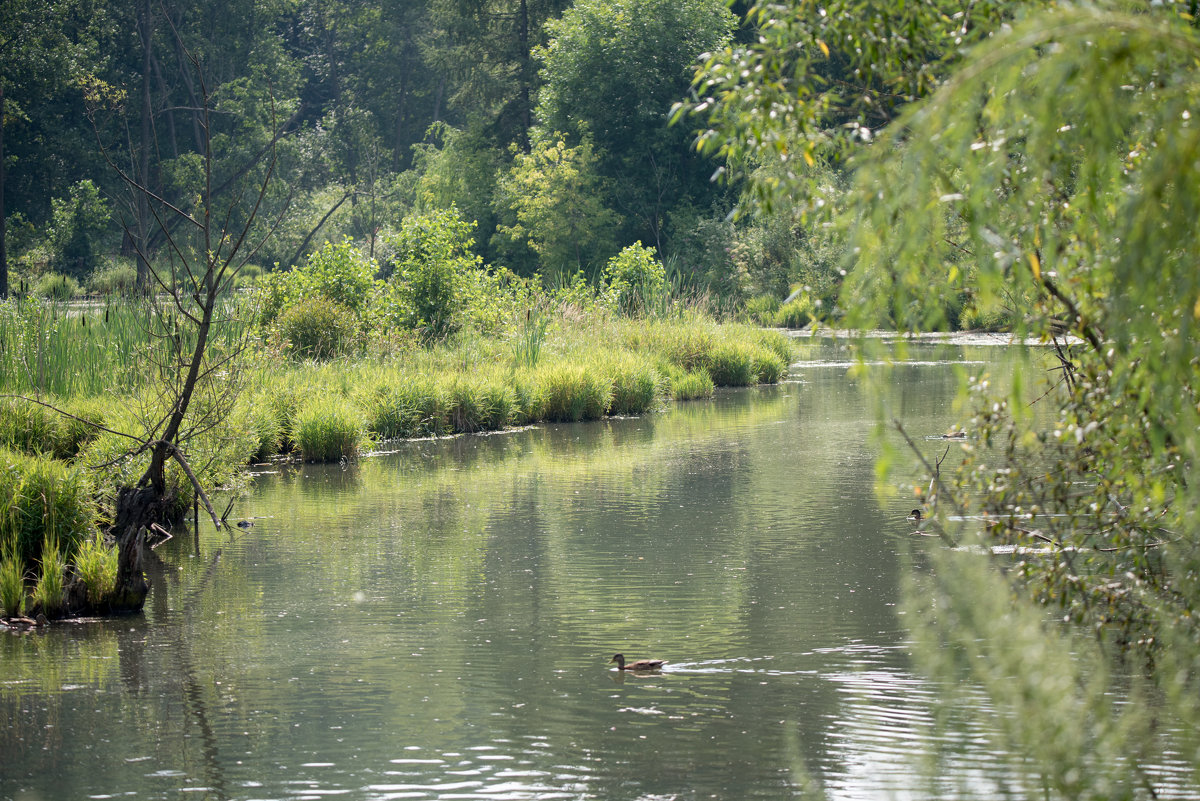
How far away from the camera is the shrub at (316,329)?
Answer: 840 inches

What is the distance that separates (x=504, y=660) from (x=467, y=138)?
144ft

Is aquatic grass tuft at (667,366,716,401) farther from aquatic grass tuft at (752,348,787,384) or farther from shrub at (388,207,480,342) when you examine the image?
shrub at (388,207,480,342)

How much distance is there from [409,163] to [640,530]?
56.5 m

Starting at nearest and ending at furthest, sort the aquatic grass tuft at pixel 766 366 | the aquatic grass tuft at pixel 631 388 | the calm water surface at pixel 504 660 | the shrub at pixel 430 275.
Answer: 1. the calm water surface at pixel 504 660
2. the aquatic grass tuft at pixel 631 388
3. the shrub at pixel 430 275
4. the aquatic grass tuft at pixel 766 366

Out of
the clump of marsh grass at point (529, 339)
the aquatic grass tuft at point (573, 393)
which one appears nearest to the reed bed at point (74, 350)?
the aquatic grass tuft at point (573, 393)

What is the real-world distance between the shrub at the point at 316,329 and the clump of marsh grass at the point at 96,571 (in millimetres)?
12188

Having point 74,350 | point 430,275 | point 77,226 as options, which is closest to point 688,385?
point 430,275

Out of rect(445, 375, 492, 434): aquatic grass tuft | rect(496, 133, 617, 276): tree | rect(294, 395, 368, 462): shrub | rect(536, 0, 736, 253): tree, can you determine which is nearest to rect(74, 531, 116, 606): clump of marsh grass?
rect(294, 395, 368, 462): shrub

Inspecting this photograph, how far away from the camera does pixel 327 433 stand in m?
16.5

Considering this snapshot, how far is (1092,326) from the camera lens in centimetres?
523

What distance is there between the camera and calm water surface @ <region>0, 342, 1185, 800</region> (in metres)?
6.10

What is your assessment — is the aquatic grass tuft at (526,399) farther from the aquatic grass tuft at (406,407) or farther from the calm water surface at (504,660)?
the calm water surface at (504,660)

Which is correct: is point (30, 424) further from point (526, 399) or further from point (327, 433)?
point (526, 399)

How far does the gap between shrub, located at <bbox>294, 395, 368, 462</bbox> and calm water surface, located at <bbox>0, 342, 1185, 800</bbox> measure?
2.52 m
